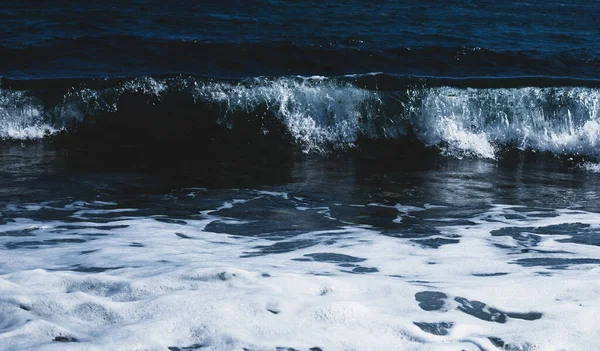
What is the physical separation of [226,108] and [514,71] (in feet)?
18.0

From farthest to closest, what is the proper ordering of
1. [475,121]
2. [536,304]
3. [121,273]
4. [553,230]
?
1. [475,121]
2. [553,230]
3. [121,273]
4. [536,304]

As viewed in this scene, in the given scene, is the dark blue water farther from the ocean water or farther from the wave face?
the wave face

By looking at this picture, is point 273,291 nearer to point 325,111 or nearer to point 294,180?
point 294,180

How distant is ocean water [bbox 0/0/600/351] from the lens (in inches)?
161

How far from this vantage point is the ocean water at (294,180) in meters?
4.09

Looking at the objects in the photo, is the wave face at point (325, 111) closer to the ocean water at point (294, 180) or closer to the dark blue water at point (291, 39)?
the ocean water at point (294, 180)

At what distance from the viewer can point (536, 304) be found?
4.36 m

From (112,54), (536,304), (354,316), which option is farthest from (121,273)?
(112,54)

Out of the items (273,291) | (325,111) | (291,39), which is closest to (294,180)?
(325,111)

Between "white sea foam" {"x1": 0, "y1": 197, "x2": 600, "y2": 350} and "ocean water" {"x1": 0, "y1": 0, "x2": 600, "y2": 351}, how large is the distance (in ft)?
0.06

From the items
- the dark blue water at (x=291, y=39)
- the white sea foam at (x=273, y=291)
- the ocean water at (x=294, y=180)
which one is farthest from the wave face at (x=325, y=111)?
the white sea foam at (x=273, y=291)

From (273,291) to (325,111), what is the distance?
6.74 metres

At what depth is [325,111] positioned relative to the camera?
11.0m

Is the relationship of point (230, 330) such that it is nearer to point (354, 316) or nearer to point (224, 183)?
point (354, 316)
